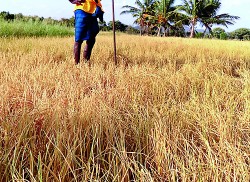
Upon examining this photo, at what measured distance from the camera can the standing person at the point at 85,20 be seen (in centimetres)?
327

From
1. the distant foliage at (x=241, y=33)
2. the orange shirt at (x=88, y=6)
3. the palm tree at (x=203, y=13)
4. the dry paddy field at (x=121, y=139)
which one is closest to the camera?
the dry paddy field at (x=121, y=139)

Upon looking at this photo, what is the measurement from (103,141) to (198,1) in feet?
91.6

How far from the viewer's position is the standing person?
3.27m

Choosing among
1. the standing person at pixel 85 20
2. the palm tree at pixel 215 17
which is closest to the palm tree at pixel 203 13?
the palm tree at pixel 215 17

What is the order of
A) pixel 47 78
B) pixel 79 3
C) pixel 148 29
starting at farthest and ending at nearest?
pixel 148 29, pixel 79 3, pixel 47 78

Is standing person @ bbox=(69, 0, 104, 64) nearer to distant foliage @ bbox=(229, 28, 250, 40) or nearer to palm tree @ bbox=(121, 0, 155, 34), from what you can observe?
palm tree @ bbox=(121, 0, 155, 34)

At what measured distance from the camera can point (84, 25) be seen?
10.8 feet

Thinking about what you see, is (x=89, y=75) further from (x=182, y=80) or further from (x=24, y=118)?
(x=24, y=118)

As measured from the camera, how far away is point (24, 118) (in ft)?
3.92

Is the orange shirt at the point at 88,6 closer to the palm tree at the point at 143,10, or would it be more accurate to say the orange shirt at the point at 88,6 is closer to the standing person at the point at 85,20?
the standing person at the point at 85,20

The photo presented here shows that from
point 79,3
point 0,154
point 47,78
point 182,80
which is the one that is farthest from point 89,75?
point 0,154

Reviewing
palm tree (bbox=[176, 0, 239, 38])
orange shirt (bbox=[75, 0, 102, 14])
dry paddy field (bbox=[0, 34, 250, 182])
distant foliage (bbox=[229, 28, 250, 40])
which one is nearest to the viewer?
dry paddy field (bbox=[0, 34, 250, 182])

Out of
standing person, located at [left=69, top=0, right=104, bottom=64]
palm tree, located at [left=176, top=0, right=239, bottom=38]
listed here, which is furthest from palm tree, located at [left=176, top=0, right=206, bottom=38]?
standing person, located at [left=69, top=0, right=104, bottom=64]

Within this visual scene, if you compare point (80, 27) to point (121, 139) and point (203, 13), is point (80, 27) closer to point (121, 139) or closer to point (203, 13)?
point (121, 139)
